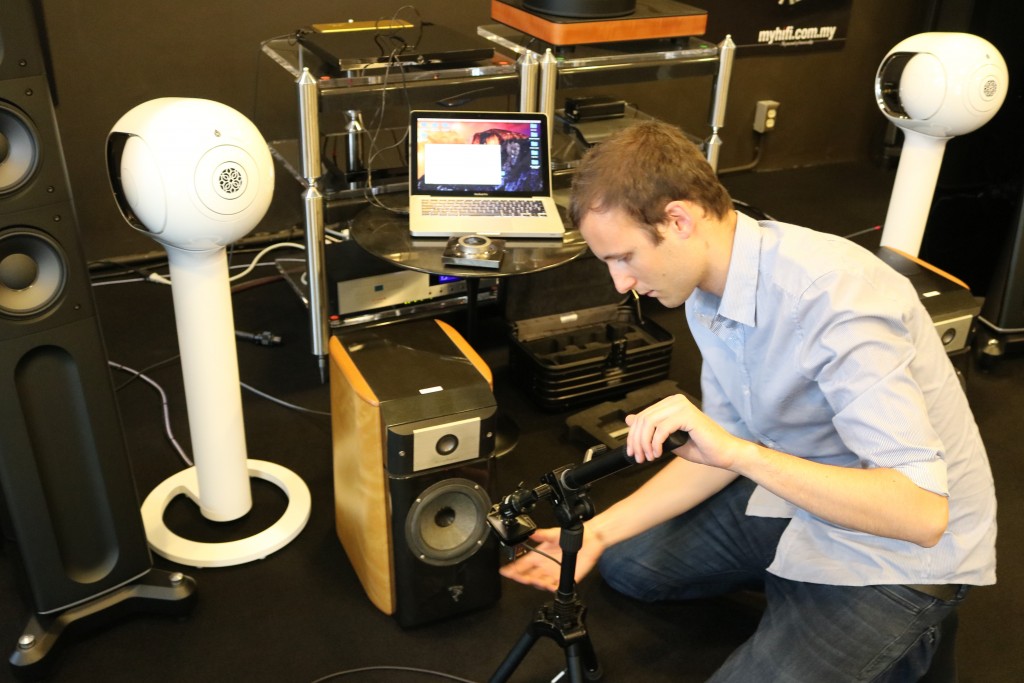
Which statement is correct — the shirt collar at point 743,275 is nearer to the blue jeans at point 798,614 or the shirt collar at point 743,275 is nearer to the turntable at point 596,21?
the blue jeans at point 798,614

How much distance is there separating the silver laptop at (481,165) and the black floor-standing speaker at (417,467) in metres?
0.47

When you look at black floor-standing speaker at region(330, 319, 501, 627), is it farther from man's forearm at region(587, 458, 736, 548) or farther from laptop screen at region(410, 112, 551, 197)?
laptop screen at region(410, 112, 551, 197)

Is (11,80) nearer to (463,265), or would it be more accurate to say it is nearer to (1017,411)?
(463,265)

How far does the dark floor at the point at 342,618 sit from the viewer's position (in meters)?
1.87

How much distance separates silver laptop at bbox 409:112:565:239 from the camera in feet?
7.77

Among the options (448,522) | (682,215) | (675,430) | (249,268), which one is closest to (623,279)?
(682,215)

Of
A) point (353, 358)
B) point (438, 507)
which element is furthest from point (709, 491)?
point (353, 358)

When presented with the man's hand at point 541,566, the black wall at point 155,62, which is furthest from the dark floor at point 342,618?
the black wall at point 155,62

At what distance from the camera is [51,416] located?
1726 millimetres

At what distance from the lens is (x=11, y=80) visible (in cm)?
151

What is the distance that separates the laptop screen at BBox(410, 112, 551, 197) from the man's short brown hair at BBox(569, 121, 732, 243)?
0.96 m

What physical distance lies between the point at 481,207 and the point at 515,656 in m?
1.11

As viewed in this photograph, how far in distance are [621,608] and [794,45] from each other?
2.85m

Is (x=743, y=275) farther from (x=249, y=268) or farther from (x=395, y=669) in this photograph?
(x=249, y=268)
